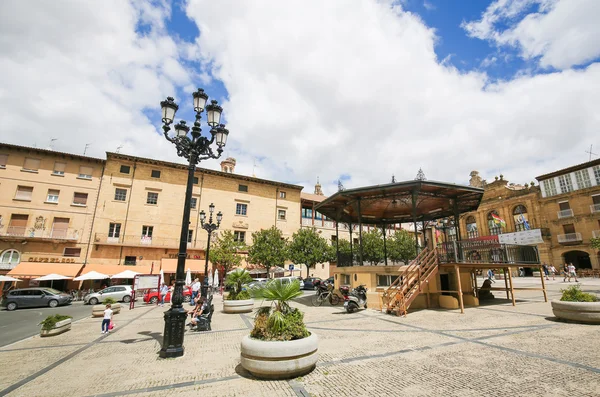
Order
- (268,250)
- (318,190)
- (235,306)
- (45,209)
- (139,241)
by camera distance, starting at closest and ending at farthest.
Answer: (235,306) → (45,209) → (139,241) → (268,250) → (318,190)

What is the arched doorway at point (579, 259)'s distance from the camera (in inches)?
1382

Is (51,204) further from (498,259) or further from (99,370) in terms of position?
(498,259)

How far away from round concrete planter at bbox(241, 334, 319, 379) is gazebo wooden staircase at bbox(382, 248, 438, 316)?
717 cm

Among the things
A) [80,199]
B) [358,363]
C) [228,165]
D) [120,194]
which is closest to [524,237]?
[228,165]

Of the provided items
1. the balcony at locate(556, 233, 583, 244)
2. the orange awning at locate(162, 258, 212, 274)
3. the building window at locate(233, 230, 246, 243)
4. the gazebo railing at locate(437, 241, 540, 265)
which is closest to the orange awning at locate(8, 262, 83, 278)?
the orange awning at locate(162, 258, 212, 274)

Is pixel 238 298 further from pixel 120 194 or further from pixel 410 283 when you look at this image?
pixel 120 194

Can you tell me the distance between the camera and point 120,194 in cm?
3092

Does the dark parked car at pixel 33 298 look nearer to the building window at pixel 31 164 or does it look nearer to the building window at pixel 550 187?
the building window at pixel 31 164

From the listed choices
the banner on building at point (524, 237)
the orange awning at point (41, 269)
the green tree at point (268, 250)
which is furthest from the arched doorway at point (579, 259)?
the orange awning at point (41, 269)

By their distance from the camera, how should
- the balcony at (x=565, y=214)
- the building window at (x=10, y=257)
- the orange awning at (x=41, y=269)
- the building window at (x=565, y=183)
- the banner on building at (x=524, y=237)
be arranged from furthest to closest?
1. the banner on building at (x=524, y=237)
2. the building window at (x=565, y=183)
3. the balcony at (x=565, y=214)
4. the building window at (x=10, y=257)
5. the orange awning at (x=41, y=269)

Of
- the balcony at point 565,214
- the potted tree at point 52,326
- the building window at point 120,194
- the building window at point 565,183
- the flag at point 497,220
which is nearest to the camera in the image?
the potted tree at point 52,326

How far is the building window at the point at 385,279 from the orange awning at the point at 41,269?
27.0 metres

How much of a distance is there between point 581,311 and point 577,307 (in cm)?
13

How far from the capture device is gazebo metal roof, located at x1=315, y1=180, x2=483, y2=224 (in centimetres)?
1355
